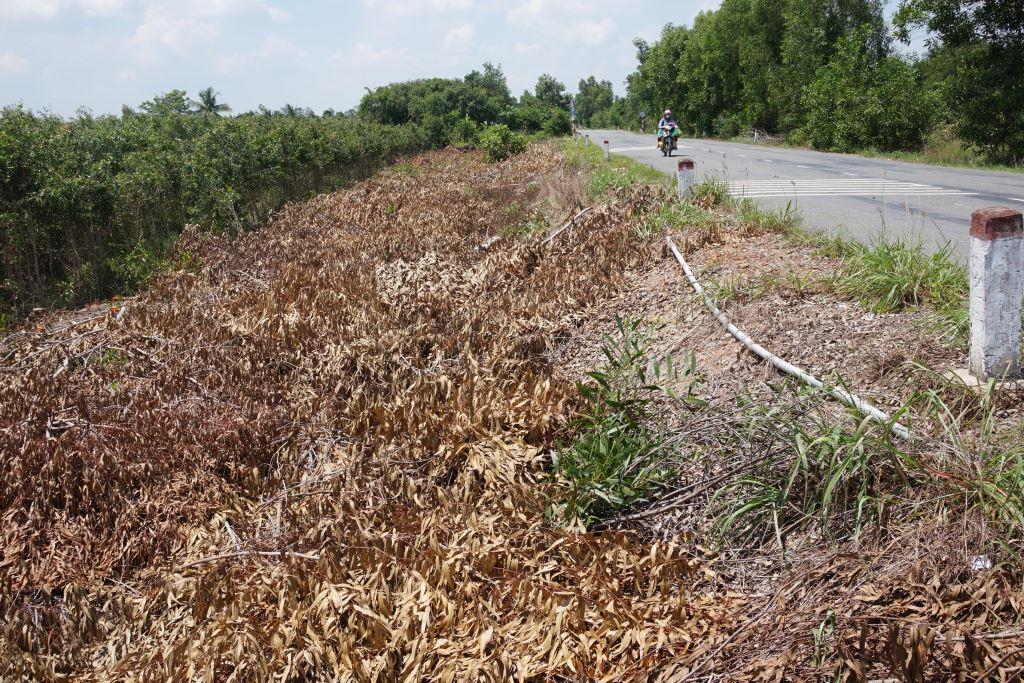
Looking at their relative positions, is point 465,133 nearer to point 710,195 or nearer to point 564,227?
point 564,227

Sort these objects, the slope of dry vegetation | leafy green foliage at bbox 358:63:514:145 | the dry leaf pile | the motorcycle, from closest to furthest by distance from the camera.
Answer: the slope of dry vegetation, the dry leaf pile, the motorcycle, leafy green foliage at bbox 358:63:514:145

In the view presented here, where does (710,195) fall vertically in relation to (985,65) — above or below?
below

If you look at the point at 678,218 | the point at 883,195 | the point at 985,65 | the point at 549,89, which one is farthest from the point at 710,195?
the point at 549,89

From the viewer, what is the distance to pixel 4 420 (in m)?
5.68

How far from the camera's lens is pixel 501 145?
30.3 meters

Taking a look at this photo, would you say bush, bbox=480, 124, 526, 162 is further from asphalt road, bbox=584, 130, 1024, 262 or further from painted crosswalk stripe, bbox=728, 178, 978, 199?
painted crosswalk stripe, bbox=728, 178, 978, 199

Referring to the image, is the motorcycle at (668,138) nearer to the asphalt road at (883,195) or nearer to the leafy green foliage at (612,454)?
the asphalt road at (883,195)

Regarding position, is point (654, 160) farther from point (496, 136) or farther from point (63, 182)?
point (63, 182)

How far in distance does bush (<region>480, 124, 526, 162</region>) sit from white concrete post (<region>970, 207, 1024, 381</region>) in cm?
2658

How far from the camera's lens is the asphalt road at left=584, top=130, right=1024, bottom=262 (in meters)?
8.55

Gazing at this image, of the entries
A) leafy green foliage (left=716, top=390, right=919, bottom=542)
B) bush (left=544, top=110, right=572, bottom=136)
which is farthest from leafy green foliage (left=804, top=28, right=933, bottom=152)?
leafy green foliage (left=716, top=390, right=919, bottom=542)

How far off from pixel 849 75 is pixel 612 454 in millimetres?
29885

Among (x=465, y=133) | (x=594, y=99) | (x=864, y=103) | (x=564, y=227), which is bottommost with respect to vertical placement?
(x=564, y=227)

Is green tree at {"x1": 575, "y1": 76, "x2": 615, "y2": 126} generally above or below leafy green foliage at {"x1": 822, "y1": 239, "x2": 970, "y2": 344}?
above
